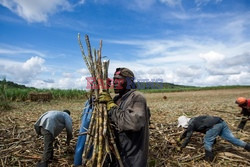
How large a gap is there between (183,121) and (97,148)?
3.39 meters

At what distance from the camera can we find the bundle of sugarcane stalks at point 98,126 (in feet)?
8.17

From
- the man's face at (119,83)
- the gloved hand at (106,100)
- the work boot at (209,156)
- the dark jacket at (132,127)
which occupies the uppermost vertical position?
the man's face at (119,83)

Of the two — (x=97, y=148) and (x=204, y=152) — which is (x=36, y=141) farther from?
(x=204, y=152)

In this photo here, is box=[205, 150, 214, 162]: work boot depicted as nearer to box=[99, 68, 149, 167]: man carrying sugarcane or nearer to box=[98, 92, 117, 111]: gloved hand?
box=[99, 68, 149, 167]: man carrying sugarcane

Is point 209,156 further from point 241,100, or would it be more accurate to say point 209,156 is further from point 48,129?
point 48,129

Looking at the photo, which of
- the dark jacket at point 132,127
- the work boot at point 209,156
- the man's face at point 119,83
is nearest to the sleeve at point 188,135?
the work boot at point 209,156

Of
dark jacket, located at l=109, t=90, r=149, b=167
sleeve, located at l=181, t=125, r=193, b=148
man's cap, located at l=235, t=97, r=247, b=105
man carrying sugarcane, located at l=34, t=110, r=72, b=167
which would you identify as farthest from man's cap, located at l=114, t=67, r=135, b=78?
man's cap, located at l=235, t=97, r=247, b=105

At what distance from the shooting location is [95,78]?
2809 mm

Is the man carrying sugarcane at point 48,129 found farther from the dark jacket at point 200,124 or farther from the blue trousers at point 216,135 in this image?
the blue trousers at point 216,135

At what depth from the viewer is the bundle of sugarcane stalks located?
8.17 ft

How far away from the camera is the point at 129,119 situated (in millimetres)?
2174

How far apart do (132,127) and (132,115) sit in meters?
0.13

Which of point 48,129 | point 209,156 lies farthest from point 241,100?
point 48,129

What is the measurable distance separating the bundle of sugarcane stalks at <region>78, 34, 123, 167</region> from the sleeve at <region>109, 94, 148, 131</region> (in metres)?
0.25
